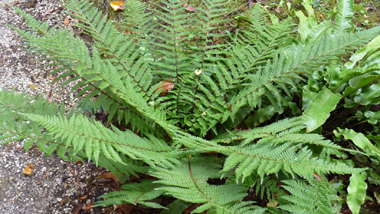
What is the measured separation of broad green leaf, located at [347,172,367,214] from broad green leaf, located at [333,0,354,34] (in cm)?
102

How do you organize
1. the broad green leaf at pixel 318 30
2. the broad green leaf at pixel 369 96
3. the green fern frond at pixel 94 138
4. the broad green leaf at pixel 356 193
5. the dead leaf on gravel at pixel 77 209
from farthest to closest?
the broad green leaf at pixel 318 30, the dead leaf on gravel at pixel 77 209, the broad green leaf at pixel 369 96, the broad green leaf at pixel 356 193, the green fern frond at pixel 94 138

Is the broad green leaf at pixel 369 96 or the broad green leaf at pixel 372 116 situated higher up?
the broad green leaf at pixel 369 96

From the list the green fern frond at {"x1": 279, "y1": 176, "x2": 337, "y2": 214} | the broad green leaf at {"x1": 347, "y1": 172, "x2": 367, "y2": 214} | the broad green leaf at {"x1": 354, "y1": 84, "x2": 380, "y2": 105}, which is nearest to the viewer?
the green fern frond at {"x1": 279, "y1": 176, "x2": 337, "y2": 214}

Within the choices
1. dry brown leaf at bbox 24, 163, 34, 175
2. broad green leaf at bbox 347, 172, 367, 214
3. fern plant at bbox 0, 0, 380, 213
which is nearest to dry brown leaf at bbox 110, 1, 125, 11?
fern plant at bbox 0, 0, 380, 213

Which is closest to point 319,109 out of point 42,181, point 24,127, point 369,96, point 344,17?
point 369,96

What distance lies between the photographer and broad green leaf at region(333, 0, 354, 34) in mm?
1829

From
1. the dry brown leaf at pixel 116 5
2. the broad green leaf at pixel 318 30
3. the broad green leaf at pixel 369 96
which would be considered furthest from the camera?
the dry brown leaf at pixel 116 5

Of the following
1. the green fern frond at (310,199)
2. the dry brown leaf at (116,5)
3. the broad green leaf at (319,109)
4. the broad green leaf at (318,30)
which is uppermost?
the dry brown leaf at (116,5)

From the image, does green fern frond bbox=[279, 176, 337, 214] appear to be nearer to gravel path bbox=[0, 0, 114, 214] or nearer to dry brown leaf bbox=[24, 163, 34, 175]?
gravel path bbox=[0, 0, 114, 214]

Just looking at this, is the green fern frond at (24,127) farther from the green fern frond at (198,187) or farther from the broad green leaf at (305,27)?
the broad green leaf at (305,27)

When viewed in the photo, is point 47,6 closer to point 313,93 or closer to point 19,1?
point 19,1

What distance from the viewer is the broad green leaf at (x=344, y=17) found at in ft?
6.00

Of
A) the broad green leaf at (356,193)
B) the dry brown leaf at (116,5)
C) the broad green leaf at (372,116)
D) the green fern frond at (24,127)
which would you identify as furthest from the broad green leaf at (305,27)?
the green fern frond at (24,127)

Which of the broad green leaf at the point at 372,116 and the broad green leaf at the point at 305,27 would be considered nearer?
the broad green leaf at the point at 372,116
